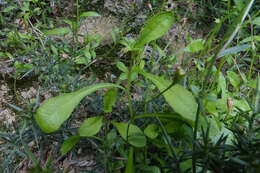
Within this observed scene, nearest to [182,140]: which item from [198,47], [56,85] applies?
[198,47]

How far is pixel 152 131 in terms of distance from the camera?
0.67 meters

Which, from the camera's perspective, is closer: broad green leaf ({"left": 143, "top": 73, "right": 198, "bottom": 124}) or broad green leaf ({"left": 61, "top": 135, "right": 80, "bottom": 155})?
broad green leaf ({"left": 143, "top": 73, "right": 198, "bottom": 124})

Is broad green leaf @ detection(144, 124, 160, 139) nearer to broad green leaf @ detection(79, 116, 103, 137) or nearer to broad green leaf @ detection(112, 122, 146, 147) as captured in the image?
broad green leaf @ detection(112, 122, 146, 147)

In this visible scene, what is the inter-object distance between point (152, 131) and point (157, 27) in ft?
1.11

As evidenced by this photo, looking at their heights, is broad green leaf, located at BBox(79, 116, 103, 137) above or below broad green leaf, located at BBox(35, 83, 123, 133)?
below

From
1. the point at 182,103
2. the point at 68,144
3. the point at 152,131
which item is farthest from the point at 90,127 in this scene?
the point at 182,103

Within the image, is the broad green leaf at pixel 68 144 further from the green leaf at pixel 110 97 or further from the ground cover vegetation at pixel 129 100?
the green leaf at pixel 110 97

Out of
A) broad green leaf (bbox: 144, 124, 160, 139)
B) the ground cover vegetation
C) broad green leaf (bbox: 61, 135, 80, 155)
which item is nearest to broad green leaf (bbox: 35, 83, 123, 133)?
the ground cover vegetation

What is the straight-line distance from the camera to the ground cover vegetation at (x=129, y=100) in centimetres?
55

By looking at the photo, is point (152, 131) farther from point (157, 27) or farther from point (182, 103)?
point (157, 27)

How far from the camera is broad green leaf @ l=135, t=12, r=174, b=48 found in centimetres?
65

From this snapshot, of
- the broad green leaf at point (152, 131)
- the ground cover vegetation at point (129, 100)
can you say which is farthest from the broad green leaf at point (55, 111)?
the broad green leaf at point (152, 131)

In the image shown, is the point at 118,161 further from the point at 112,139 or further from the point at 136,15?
the point at 136,15

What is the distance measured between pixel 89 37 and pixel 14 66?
1.56 feet
